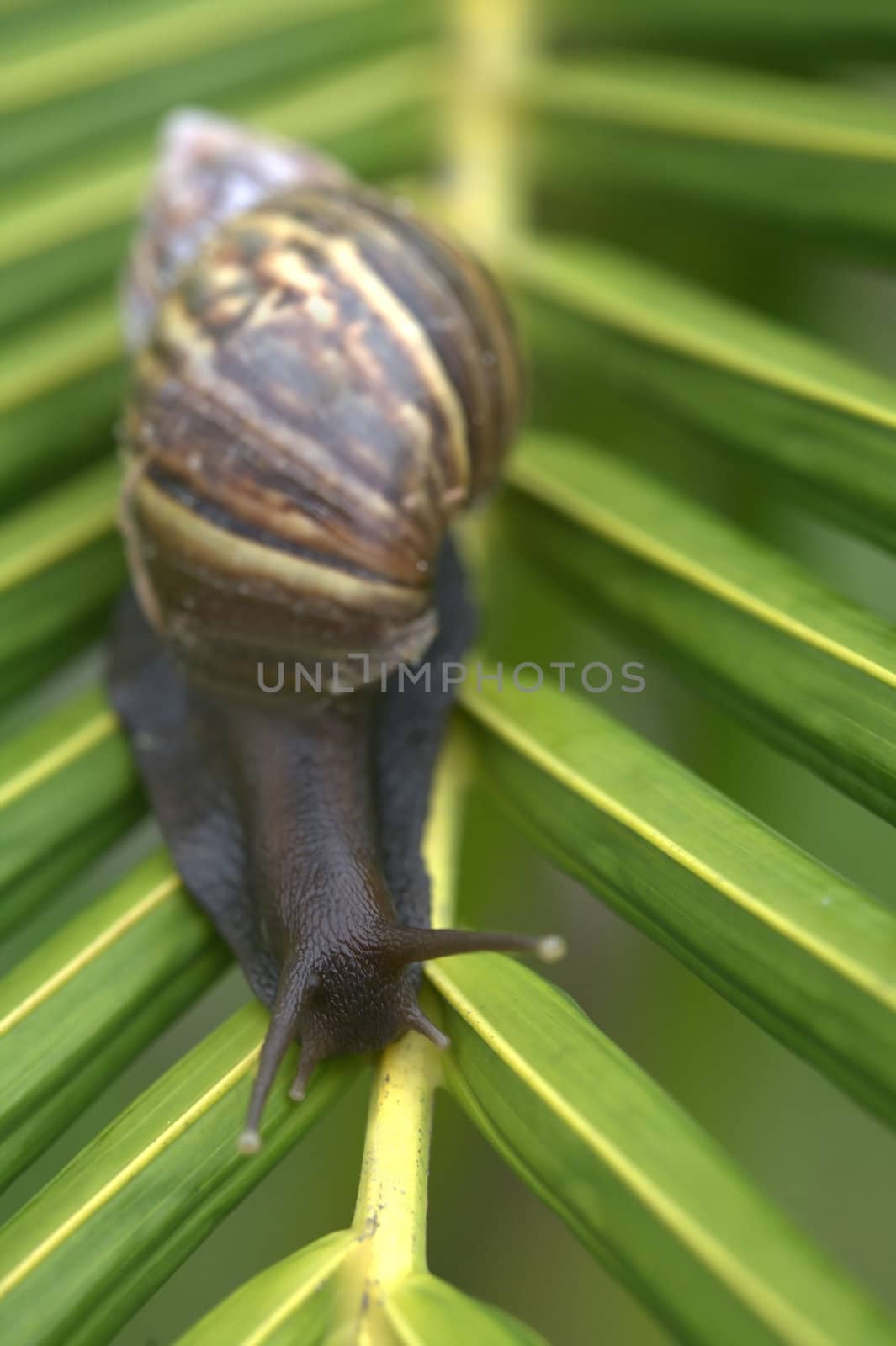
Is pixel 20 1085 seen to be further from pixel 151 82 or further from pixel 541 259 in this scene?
pixel 151 82

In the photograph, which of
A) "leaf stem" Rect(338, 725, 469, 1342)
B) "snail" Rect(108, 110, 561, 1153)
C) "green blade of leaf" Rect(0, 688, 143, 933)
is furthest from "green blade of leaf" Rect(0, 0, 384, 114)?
"leaf stem" Rect(338, 725, 469, 1342)

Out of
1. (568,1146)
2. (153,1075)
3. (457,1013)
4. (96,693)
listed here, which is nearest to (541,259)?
(96,693)

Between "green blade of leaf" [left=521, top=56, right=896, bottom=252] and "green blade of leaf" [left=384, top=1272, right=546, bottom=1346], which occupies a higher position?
"green blade of leaf" [left=521, top=56, right=896, bottom=252]

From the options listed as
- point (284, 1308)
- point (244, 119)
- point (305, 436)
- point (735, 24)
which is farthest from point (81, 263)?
point (284, 1308)

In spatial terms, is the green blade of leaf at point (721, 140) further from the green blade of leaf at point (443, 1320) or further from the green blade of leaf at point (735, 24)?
the green blade of leaf at point (443, 1320)

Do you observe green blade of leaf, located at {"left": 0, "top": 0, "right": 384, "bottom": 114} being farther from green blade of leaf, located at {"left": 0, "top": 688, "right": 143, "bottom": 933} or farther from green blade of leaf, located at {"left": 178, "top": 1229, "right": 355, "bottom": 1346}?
green blade of leaf, located at {"left": 178, "top": 1229, "right": 355, "bottom": 1346}

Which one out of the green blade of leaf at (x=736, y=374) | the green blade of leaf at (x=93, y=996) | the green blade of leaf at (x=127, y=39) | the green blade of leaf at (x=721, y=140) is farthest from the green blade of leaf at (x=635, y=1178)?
the green blade of leaf at (x=127, y=39)

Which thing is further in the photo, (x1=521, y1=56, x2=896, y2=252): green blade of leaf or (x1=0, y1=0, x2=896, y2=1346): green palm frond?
(x1=521, y1=56, x2=896, y2=252): green blade of leaf
